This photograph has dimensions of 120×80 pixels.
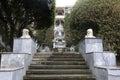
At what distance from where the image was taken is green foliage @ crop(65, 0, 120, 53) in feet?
39.7

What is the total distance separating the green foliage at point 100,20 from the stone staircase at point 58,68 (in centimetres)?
406

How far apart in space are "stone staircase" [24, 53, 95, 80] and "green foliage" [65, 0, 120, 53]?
13.3 ft

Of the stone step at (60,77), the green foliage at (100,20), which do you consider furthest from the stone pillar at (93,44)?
the green foliage at (100,20)

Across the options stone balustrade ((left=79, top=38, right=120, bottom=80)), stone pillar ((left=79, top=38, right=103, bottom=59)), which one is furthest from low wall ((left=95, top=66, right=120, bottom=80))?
stone pillar ((left=79, top=38, right=103, bottom=59))

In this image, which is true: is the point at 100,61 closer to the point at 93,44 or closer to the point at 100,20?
the point at 93,44

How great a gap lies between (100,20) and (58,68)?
20.5 feet

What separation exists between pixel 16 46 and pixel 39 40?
15172 mm

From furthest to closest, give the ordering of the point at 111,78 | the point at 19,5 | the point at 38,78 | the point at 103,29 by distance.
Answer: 1. the point at 19,5
2. the point at 103,29
3. the point at 38,78
4. the point at 111,78

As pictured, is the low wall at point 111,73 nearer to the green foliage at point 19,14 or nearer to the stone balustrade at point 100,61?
the stone balustrade at point 100,61

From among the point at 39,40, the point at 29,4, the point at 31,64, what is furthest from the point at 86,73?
the point at 39,40

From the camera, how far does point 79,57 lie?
28.4 ft

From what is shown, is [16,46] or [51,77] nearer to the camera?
[51,77]

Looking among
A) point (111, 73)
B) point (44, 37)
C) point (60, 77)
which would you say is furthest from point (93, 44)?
point (44, 37)

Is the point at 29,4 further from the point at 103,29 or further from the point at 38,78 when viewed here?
the point at 38,78
